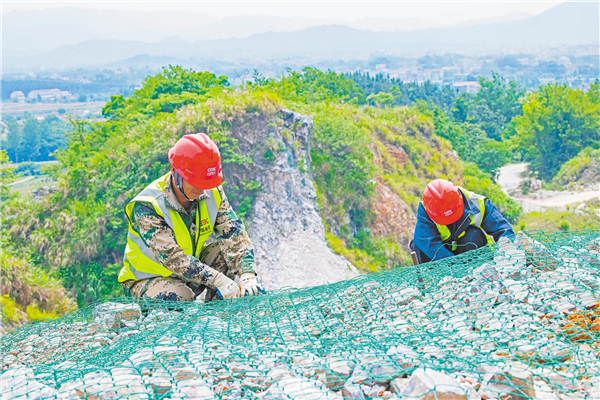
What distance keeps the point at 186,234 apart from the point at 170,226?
16 centimetres

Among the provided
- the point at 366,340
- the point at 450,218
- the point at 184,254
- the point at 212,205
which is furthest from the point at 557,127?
the point at 366,340

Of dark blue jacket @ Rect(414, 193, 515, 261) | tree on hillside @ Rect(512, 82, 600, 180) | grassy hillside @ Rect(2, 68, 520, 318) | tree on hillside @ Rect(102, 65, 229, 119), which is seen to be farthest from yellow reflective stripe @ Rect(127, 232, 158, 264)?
tree on hillside @ Rect(512, 82, 600, 180)

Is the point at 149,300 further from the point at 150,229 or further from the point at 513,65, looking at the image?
the point at 513,65

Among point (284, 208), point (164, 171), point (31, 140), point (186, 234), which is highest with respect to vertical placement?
point (186, 234)

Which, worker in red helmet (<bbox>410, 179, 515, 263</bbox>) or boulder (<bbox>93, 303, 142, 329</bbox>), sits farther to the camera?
worker in red helmet (<bbox>410, 179, 515, 263</bbox>)

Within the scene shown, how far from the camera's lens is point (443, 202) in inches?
155

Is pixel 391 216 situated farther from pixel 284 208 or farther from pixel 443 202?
pixel 443 202

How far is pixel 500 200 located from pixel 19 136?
52.3 meters

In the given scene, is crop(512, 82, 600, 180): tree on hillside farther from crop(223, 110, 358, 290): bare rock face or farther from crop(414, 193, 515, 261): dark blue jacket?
crop(414, 193, 515, 261): dark blue jacket

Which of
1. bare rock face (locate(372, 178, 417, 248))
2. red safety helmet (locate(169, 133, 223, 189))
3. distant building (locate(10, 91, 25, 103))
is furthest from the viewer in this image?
distant building (locate(10, 91, 25, 103))

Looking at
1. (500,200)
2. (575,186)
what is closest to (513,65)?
(575,186)

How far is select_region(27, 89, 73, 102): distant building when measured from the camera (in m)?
77.0

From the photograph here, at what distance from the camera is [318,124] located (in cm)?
1514

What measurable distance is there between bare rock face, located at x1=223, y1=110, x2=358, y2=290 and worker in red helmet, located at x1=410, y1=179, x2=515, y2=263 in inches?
246
